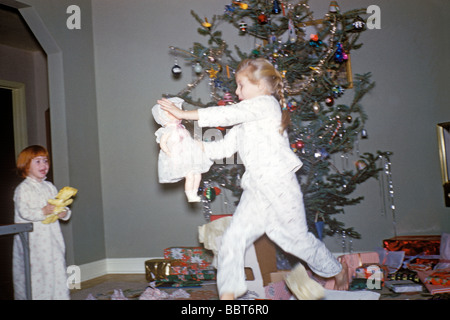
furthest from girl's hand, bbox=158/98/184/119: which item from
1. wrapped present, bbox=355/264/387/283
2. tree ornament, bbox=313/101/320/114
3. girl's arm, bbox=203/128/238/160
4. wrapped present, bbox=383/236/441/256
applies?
wrapped present, bbox=383/236/441/256

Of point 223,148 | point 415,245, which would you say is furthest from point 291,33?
point 415,245

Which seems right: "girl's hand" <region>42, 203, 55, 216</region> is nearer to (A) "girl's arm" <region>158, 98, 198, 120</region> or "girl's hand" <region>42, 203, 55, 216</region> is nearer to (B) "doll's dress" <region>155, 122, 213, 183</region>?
(B) "doll's dress" <region>155, 122, 213, 183</region>

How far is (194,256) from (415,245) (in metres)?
1.94

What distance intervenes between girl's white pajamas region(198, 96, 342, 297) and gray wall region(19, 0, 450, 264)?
198cm

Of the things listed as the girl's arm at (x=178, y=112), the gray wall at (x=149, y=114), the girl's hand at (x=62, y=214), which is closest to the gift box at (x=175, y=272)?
the gray wall at (x=149, y=114)

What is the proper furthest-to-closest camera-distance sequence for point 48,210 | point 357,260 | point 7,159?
point 7,159 → point 357,260 → point 48,210

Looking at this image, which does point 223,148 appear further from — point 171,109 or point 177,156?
point 171,109

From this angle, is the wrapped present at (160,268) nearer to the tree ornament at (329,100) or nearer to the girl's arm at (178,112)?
the girl's arm at (178,112)

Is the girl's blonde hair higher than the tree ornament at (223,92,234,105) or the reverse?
the reverse

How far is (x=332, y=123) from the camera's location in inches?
143

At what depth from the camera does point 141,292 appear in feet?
11.7

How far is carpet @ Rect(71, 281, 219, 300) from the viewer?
3.27m

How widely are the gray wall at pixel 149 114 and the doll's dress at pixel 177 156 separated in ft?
5.99

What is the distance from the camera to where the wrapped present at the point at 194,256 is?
3.90 m
